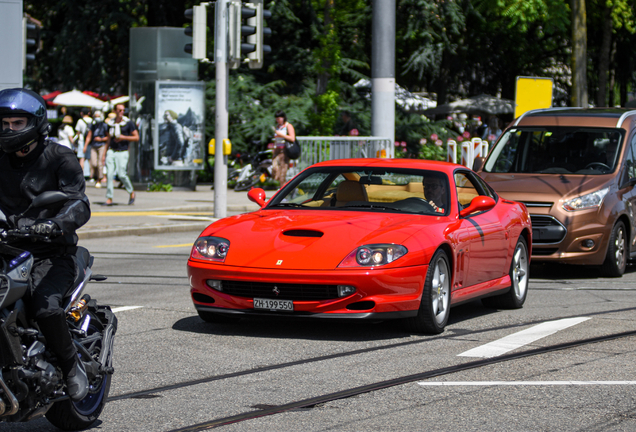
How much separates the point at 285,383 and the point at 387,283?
59.3 inches

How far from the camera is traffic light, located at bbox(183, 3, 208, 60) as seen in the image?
1697 cm

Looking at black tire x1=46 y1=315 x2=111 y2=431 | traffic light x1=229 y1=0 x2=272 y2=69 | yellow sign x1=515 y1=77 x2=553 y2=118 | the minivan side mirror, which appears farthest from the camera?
yellow sign x1=515 y1=77 x2=553 y2=118

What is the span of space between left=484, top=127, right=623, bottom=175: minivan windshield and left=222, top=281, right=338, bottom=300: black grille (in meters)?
6.01

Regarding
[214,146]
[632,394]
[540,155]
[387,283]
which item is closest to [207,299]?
[387,283]

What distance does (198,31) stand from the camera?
1705 cm

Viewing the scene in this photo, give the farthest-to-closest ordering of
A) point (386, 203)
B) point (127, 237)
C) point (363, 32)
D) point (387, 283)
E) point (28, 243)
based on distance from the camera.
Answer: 1. point (363, 32)
2. point (127, 237)
3. point (386, 203)
4. point (387, 283)
5. point (28, 243)

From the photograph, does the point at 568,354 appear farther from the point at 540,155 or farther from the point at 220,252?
the point at 540,155

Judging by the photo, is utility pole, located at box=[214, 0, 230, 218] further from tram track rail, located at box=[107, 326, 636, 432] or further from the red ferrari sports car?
tram track rail, located at box=[107, 326, 636, 432]

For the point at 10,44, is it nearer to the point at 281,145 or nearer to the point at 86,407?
the point at 281,145

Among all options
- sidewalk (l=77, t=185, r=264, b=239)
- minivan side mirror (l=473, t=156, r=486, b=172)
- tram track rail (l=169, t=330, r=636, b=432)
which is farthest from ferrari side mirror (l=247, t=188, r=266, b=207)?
sidewalk (l=77, t=185, r=264, b=239)

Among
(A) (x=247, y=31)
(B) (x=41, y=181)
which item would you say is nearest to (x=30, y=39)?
(A) (x=247, y=31)

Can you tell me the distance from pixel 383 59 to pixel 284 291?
1278 centimetres

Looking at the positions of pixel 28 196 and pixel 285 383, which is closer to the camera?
pixel 28 196

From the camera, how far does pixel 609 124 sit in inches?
498
